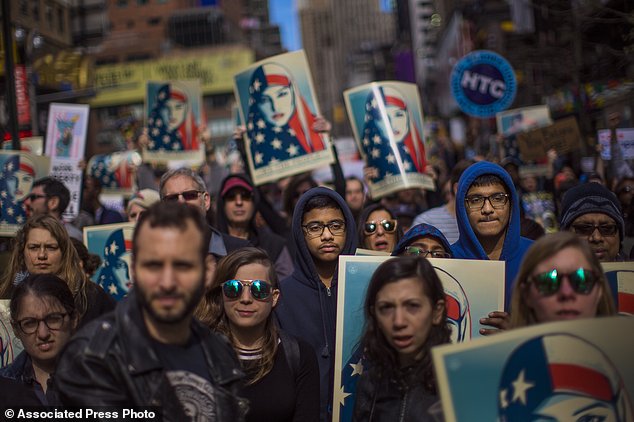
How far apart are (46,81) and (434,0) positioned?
78.2 m

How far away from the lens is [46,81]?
57.8 feet

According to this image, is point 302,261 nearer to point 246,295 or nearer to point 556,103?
point 246,295

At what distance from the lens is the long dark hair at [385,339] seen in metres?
3.29

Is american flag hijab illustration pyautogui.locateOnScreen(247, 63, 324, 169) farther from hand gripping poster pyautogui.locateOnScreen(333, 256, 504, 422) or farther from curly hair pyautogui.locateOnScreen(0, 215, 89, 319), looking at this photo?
hand gripping poster pyautogui.locateOnScreen(333, 256, 504, 422)

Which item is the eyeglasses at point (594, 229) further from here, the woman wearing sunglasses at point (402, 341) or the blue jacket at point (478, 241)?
the woman wearing sunglasses at point (402, 341)

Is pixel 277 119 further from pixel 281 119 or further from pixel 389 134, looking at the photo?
pixel 389 134

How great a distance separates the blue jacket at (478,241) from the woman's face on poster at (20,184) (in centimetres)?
491

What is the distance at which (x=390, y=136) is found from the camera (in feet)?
28.5

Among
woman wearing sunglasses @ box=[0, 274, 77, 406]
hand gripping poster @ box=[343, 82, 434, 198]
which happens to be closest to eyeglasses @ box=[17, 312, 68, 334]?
woman wearing sunglasses @ box=[0, 274, 77, 406]

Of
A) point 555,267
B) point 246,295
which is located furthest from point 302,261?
point 555,267

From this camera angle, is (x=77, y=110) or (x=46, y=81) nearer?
(x=77, y=110)

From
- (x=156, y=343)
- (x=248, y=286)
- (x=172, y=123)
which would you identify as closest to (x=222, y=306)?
(x=248, y=286)

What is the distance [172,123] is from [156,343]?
9.64 meters

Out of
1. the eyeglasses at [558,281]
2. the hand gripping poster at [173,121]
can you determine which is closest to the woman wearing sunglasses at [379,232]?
the eyeglasses at [558,281]
